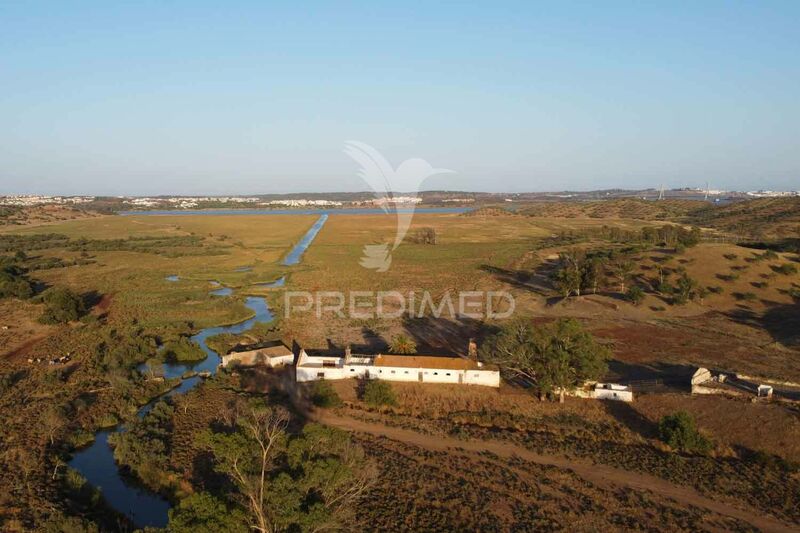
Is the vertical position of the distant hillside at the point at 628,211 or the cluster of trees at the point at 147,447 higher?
the distant hillside at the point at 628,211

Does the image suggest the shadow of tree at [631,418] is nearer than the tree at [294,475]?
No

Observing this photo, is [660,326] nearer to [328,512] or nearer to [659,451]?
[659,451]

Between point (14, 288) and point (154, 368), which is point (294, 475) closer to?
point (154, 368)

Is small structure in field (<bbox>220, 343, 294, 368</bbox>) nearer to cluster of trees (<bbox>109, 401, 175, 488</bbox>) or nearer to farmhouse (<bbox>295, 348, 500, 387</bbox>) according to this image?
farmhouse (<bbox>295, 348, 500, 387</bbox>)

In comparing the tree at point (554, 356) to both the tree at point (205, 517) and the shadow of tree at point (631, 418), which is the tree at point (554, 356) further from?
the tree at point (205, 517)

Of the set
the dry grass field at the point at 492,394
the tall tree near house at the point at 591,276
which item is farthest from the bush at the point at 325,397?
the tall tree near house at the point at 591,276

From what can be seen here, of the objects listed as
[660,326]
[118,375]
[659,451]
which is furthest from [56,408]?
[660,326]

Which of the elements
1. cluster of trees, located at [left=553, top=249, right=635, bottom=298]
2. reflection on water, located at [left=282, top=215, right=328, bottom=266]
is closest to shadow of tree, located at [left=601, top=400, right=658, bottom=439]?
cluster of trees, located at [left=553, top=249, right=635, bottom=298]
